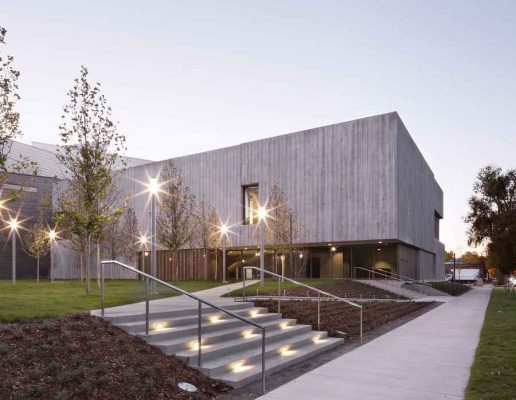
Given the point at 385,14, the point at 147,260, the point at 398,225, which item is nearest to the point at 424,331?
the point at 385,14

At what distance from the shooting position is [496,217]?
3934 cm

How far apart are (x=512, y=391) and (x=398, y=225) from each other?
2753cm

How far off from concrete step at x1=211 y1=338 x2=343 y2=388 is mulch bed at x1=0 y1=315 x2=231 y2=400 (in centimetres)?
27

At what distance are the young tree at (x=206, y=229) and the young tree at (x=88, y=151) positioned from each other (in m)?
22.6

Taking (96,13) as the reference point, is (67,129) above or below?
below

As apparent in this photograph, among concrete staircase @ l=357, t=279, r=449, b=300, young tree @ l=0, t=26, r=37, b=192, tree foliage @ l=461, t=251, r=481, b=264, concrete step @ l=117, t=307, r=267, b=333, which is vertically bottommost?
tree foliage @ l=461, t=251, r=481, b=264

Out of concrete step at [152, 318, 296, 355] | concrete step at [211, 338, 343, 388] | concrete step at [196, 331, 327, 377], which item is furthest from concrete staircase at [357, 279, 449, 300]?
concrete step at [152, 318, 296, 355]

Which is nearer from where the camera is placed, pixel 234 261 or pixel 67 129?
pixel 67 129

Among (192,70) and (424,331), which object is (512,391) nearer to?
(424,331)

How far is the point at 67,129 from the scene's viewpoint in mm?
14688

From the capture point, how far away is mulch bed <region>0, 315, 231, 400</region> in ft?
18.6

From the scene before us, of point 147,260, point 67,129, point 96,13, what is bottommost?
point 147,260

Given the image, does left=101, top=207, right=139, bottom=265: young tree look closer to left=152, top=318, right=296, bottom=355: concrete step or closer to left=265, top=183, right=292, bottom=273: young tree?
left=265, top=183, right=292, bottom=273: young tree

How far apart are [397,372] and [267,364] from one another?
2272 mm
